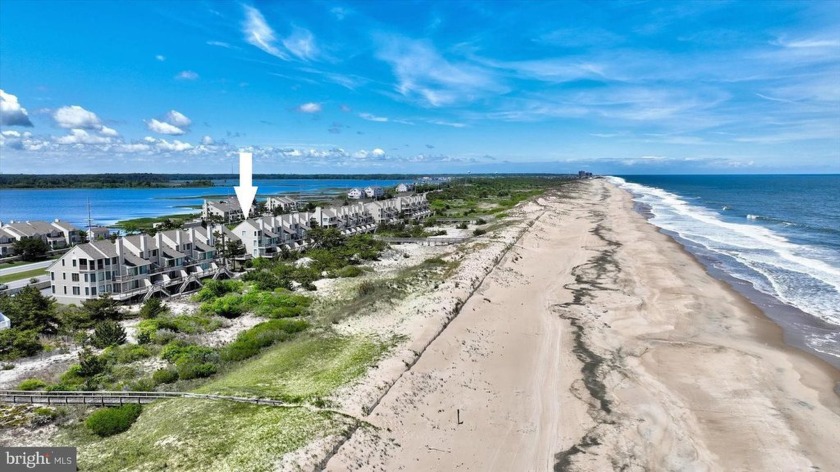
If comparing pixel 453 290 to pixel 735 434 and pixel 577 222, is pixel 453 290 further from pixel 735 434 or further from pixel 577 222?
pixel 577 222

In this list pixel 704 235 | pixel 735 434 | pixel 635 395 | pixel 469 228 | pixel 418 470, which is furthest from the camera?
pixel 469 228

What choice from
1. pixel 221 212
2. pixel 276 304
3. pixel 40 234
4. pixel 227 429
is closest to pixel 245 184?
pixel 227 429

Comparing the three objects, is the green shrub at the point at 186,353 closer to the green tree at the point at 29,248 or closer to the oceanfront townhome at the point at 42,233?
the green tree at the point at 29,248

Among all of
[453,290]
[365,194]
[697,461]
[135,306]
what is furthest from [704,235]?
[365,194]

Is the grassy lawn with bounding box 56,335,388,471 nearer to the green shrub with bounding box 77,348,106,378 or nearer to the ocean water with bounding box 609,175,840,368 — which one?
the green shrub with bounding box 77,348,106,378

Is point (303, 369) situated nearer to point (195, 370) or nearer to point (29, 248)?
point (195, 370)

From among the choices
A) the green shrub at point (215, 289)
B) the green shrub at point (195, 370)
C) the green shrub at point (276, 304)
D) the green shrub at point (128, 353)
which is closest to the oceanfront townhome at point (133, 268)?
the green shrub at point (215, 289)

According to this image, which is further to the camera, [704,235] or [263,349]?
[704,235]
